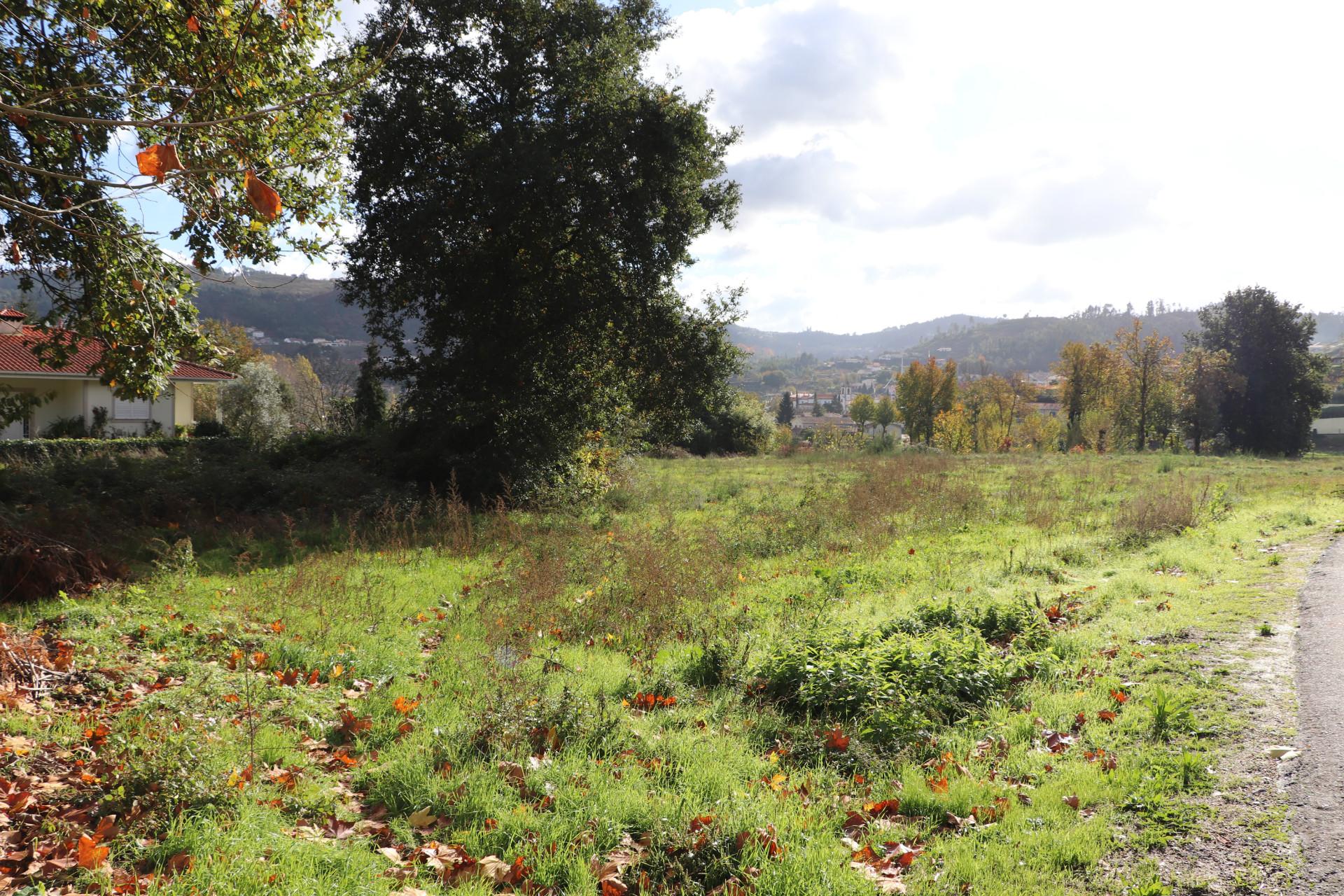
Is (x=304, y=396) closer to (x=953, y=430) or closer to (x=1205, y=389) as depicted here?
(x=953, y=430)

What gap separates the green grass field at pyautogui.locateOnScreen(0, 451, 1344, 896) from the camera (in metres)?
3.69

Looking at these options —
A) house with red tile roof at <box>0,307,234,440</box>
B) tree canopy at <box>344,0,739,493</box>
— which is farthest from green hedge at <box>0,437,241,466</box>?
tree canopy at <box>344,0,739,493</box>

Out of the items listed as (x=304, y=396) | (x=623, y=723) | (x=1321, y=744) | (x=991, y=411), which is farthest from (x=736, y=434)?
(x=1321, y=744)

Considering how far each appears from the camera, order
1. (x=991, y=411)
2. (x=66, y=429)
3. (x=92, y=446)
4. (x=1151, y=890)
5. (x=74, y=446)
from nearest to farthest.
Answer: (x=1151, y=890), (x=74, y=446), (x=92, y=446), (x=66, y=429), (x=991, y=411)

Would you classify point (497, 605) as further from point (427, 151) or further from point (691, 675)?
point (427, 151)

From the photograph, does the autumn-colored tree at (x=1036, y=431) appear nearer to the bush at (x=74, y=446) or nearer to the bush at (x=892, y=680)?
the bush at (x=74, y=446)

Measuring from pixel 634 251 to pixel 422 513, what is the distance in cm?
729

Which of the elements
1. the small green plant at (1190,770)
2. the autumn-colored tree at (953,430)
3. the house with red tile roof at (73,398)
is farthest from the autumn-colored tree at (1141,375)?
the house with red tile roof at (73,398)

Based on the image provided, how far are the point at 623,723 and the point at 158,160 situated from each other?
4660 millimetres

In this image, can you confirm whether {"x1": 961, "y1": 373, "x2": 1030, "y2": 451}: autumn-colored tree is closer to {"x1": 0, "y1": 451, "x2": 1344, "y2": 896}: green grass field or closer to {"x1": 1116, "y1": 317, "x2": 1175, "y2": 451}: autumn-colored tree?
{"x1": 1116, "y1": 317, "x2": 1175, "y2": 451}: autumn-colored tree

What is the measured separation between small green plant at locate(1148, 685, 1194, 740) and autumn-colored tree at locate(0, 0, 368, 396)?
8018 mm

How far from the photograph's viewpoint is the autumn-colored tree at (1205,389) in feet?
177

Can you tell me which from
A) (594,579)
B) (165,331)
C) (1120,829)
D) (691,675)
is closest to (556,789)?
(691,675)

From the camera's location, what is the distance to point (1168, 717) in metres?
5.26
